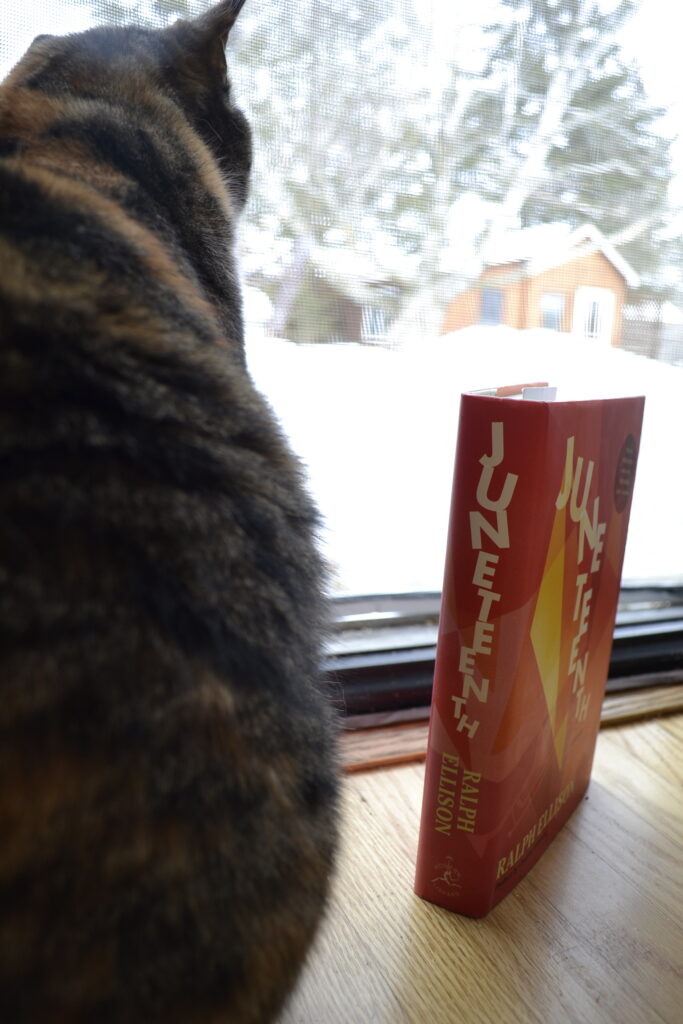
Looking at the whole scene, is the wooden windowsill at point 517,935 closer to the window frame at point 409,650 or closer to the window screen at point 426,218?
the window frame at point 409,650

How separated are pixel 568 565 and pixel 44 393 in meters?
0.39

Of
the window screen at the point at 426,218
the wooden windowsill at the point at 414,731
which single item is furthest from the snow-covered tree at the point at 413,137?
the wooden windowsill at the point at 414,731

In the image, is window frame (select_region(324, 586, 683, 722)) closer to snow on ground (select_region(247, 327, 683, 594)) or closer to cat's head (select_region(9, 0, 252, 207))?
snow on ground (select_region(247, 327, 683, 594))

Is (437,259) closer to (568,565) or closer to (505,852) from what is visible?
(568,565)

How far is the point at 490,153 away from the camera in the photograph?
31.6 inches

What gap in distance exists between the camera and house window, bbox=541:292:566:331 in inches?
35.1

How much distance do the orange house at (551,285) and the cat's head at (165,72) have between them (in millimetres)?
298

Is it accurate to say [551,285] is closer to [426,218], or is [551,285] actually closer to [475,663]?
[426,218]

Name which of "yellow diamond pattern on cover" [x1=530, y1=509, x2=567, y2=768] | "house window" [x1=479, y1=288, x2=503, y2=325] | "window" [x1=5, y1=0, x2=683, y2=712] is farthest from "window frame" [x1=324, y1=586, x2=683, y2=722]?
"house window" [x1=479, y1=288, x2=503, y2=325]

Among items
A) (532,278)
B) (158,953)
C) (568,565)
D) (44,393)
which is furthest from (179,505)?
(532,278)

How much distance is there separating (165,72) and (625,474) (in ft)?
1.71

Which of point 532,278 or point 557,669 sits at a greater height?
point 532,278

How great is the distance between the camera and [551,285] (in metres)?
0.89

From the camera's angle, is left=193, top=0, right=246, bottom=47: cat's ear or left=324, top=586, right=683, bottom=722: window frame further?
left=324, top=586, right=683, bottom=722: window frame
